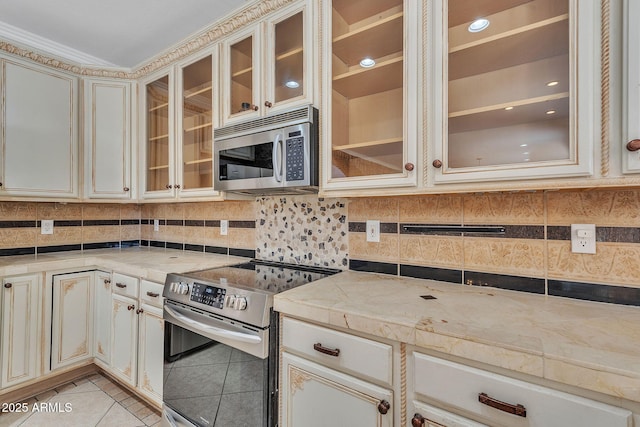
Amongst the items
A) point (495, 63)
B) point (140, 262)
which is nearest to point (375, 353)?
point (495, 63)

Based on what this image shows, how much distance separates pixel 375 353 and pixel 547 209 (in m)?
0.95

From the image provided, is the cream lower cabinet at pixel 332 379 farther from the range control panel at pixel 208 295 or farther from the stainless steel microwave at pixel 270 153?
the stainless steel microwave at pixel 270 153

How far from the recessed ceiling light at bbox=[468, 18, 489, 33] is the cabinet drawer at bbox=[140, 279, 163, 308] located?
6.54ft

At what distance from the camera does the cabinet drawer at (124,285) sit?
1.92 meters

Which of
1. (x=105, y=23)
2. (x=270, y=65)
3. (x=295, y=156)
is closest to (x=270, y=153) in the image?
(x=295, y=156)

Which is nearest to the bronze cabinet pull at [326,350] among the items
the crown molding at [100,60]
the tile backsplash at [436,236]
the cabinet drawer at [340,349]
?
the cabinet drawer at [340,349]

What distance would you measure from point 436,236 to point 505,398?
80 cm

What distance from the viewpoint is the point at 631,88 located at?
88cm

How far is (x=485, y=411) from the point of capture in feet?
2.69

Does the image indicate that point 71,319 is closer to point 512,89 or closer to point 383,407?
point 383,407

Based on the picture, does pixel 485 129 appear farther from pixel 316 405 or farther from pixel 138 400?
pixel 138 400

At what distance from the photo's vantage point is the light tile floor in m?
1.78

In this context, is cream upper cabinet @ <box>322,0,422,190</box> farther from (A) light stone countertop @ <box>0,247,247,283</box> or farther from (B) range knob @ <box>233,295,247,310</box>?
(A) light stone countertop @ <box>0,247,247,283</box>

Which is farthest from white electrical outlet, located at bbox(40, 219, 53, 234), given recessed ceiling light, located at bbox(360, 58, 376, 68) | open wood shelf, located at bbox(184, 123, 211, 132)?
recessed ceiling light, located at bbox(360, 58, 376, 68)
